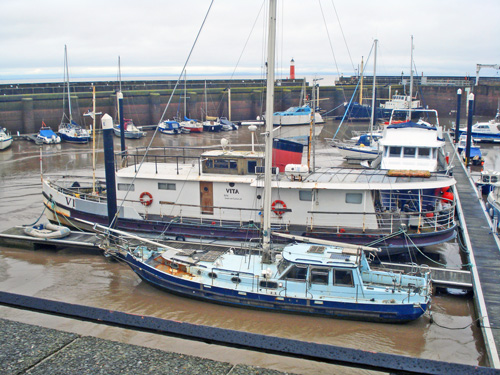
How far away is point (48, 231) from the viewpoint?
1775 centimetres

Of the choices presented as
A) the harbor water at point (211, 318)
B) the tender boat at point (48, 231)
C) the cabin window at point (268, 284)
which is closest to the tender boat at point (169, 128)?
the harbor water at point (211, 318)

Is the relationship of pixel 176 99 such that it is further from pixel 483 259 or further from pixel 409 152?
pixel 483 259

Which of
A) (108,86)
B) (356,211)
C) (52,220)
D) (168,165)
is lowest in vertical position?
(52,220)

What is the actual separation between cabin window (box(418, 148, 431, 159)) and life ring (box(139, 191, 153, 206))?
516 inches

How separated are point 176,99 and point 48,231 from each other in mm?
38855

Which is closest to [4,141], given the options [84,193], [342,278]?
[84,193]

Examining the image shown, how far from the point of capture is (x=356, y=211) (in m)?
15.6

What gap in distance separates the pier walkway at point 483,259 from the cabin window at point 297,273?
422 cm

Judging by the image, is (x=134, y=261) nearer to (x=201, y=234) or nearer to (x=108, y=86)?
(x=201, y=234)

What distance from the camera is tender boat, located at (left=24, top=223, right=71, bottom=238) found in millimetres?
17312

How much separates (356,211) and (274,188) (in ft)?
9.04

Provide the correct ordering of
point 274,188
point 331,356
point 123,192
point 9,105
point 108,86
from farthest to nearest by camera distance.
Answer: point 108,86 → point 9,105 → point 123,192 → point 274,188 → point 331,356

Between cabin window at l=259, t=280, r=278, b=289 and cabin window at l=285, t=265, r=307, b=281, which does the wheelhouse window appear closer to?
cabin window at l=285, t=265, r=307, b=281

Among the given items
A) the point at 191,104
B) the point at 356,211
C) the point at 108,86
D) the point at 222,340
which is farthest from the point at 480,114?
the point at 222,340
